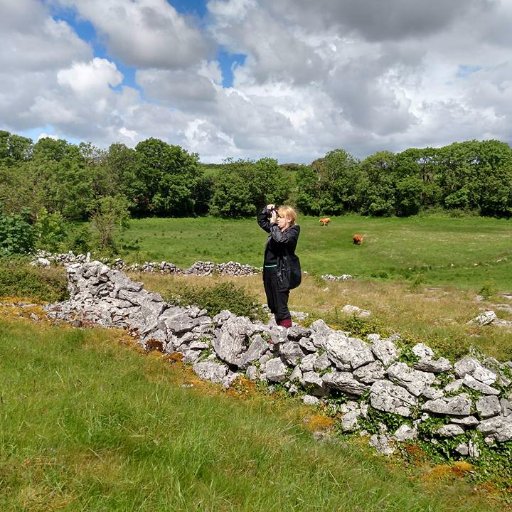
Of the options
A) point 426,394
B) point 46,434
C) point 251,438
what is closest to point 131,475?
point 46,434

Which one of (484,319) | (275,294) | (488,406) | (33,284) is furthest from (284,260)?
(484,319)

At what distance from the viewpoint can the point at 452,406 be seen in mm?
6199

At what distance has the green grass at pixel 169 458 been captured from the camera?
356 cm

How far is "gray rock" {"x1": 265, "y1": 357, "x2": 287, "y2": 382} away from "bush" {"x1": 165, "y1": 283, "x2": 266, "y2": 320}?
3.03 metres

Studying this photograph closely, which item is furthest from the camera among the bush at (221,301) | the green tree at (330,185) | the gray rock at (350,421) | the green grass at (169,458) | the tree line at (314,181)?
the green tree at (330,185)

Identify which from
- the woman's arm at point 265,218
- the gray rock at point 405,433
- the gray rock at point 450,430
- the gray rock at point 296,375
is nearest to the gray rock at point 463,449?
the gray rock at point 450,430

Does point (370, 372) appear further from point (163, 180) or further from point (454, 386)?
point (163, 180)

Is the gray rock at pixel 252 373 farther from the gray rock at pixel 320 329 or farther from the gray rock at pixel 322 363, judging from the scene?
the gray rock at pixel 320 329

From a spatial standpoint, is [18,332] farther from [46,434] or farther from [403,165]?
[403,165]

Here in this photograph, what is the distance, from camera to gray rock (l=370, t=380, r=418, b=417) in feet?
21.6

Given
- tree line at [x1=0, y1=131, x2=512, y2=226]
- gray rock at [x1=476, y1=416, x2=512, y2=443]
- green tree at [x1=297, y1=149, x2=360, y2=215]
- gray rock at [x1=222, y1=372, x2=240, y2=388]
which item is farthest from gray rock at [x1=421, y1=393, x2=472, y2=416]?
green tree at [x1=297, y1=149, x2=360, y2=215]

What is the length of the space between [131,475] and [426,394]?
178 inches

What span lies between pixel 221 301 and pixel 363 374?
488 centimetres

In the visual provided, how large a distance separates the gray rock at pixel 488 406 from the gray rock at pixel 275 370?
3.15 metres
